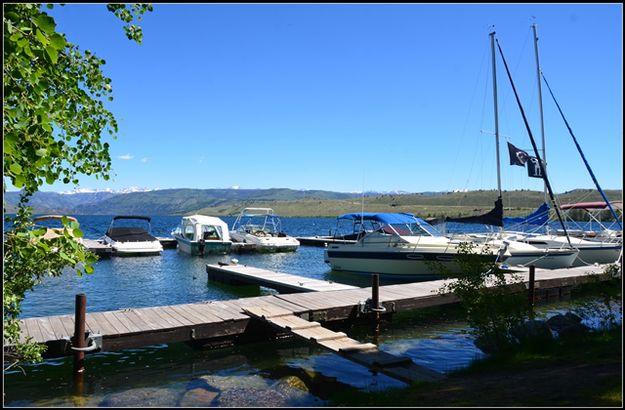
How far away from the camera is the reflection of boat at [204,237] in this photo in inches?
1559

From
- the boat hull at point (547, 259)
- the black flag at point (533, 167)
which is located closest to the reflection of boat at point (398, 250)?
the boat hull at point (547, 259)

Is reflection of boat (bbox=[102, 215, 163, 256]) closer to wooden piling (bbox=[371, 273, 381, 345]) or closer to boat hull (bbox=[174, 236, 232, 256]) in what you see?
boat hull (bbox=[174, 236, 232, 256])

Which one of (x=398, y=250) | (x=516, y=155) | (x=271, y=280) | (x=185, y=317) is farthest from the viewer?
(x=516, y=155)

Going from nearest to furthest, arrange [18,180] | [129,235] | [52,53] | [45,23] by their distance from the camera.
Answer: [45,23] < [52,53] < [18,180] < [129,235]

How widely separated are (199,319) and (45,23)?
376 inches

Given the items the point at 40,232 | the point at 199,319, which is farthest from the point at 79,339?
the point at 40,232

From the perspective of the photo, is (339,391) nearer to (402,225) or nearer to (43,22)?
(43,22)

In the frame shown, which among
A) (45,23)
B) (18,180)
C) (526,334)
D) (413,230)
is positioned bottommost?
(526,334)

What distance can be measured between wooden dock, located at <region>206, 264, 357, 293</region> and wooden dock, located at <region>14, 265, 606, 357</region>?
7.31 ft

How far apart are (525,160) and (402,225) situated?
8.39m

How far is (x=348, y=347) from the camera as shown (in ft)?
33.8

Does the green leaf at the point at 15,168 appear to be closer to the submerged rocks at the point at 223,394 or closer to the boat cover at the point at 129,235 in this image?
the submerged rocks at the point at 223,394

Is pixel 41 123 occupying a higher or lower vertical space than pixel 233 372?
higher

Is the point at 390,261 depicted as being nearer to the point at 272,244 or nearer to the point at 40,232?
the point at 272,244
